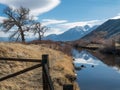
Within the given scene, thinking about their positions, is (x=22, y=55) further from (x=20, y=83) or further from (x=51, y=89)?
(x=51, y=89)

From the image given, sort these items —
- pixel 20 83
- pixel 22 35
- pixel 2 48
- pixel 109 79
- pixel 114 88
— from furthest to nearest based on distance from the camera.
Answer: pixel 22 35 → pixel 109 79 → pixel 114 88 → pixel 2 48 → pixel 20 83

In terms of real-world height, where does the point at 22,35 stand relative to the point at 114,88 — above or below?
above

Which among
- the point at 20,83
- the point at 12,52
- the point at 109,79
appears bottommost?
the point at 109,79

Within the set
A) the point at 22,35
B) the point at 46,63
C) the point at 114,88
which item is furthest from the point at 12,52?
the point at 22,35

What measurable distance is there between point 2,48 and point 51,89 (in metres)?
17.9

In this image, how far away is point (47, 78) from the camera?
1002cm

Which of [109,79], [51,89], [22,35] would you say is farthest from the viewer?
[22,35]

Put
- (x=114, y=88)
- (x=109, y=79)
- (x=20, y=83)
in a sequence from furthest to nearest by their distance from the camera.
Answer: (x=109, y=79) < (x=114, y=88) < (x=20, y=83)

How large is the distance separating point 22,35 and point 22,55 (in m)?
43.0

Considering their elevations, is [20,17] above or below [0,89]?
above

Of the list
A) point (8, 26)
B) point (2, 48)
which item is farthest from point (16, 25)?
point (2, 48)

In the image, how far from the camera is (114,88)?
3525 centimetres

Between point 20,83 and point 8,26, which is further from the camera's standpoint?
point 8,26

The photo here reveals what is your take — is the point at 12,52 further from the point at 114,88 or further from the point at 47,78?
the point at 47,78
